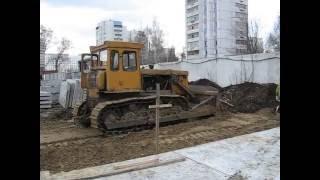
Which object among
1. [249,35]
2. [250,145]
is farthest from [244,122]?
[249,35]

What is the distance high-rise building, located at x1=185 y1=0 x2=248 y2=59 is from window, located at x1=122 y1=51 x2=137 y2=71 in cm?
1869

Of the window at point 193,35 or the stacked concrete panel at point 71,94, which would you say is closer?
the stacked concrete panel at point 71,94

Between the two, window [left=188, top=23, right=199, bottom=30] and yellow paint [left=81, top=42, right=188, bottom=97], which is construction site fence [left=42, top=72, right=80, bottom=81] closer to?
yellow paint [left=81, top=42, right=188, bottom=97]

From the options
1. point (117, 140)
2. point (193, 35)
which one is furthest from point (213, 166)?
point (193, 35)

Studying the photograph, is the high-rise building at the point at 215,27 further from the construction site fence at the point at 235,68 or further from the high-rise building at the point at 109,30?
the construction site fence at the point at 235,68

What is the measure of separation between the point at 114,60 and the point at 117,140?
2200 mm

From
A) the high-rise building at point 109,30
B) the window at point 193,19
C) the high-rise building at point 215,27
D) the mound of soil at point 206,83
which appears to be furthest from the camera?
the window at point 193,19

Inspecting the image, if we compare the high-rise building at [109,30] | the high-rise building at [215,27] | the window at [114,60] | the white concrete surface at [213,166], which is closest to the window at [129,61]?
the window at [114,60]

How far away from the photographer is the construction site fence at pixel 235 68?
15.3 meters

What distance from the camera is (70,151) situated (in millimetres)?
7316

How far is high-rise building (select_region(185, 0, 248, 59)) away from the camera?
30709mm

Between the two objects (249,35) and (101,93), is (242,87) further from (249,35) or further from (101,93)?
(249,35)

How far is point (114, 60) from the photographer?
944cm

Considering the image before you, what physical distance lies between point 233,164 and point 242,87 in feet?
34.6
